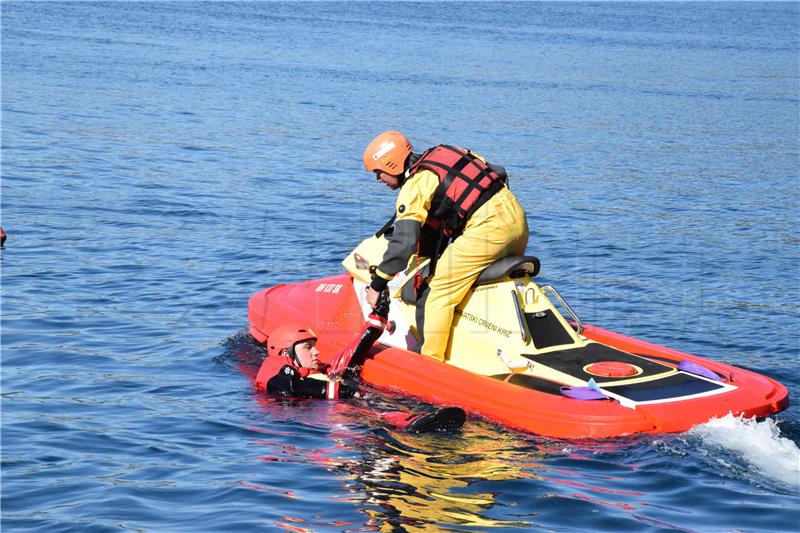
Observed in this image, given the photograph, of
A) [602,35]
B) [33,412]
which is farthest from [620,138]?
[602,35]

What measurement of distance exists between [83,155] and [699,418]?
1645 cm

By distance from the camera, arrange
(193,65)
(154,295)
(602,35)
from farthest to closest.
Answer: (602,35) < (193,65) < (154,295)

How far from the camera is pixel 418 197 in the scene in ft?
30.9

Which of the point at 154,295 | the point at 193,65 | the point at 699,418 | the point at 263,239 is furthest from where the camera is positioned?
the point at 193,65

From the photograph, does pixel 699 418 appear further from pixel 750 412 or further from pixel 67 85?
pixel 67 85

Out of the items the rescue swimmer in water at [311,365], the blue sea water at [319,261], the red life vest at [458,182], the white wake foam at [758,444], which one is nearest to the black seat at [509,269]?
the red life vest at [458,182]

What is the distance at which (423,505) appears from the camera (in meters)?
7.28

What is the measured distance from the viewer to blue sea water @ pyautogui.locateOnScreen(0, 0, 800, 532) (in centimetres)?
756

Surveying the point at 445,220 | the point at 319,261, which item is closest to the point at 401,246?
the point at 445,220

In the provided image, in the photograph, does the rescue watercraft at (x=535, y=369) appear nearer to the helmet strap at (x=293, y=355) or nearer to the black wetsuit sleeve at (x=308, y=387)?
the black wetsuit sleeve at (x=308, y=387)

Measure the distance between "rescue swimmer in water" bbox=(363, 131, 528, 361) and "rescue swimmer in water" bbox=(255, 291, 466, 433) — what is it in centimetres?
31

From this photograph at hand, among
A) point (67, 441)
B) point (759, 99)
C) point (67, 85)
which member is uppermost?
point (759, 99)

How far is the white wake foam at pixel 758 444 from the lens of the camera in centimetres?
774

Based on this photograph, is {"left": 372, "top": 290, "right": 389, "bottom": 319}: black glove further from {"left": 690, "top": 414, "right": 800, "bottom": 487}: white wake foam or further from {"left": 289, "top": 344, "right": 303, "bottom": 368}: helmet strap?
{"left": 690, "top": 414, "right": 800, "bottom": 487}: white wake foam
